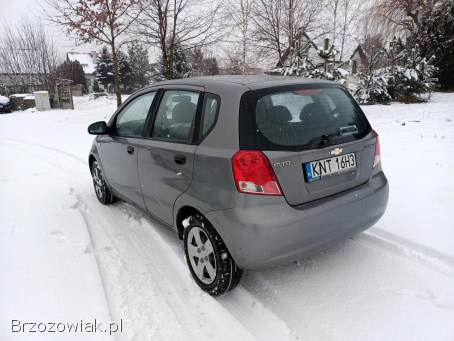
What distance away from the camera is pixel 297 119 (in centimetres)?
238

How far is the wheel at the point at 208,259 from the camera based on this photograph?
2385 millimetres

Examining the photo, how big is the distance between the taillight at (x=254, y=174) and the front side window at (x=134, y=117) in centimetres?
150

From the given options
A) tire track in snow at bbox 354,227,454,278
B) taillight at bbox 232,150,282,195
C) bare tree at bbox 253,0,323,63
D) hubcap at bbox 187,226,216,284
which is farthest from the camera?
bare tree at bbox 253,0,323,63

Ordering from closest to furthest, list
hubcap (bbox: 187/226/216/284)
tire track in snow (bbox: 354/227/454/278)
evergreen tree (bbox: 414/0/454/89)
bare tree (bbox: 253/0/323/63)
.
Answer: hubcap (bbox: 187/226/216/284)
tire track in snow (bbox: 354/227/454/278)
bare tree (bbox: 253/0/323/63)
evergreen tree (bbox: 414/0/454/89)

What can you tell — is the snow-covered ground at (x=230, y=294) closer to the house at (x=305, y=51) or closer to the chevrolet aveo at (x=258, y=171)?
the chevrolet aveo at (x=258, y=171)

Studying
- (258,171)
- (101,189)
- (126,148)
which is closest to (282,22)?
(101,189)

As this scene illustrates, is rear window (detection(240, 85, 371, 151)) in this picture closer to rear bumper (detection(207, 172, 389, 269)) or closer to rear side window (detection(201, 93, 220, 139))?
rear side window (detection(201, 93, 220, 139))

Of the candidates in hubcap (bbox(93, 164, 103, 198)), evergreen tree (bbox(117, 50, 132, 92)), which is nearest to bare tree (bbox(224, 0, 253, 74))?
hubcap (bbox(93, 164, 103, 198))

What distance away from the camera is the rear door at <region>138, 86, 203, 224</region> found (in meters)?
2.60

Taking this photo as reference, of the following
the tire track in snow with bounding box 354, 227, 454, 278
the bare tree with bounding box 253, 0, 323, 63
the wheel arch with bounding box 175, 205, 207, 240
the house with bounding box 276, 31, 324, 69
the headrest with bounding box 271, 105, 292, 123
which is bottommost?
the tire track in snow with bounding box 354, 227, 454, 278

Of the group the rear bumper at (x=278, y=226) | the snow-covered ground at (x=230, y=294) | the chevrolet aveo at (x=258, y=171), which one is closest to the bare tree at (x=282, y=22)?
the snow-covered ground at (x=230, y=294)

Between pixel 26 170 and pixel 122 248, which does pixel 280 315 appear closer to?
pixel 122 248

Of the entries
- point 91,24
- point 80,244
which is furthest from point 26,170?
point 91,24

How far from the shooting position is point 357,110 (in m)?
2.81
